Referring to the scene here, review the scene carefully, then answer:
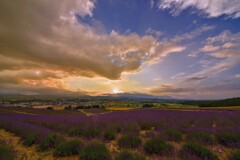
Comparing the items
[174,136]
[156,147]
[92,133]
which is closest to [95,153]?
[156,147]

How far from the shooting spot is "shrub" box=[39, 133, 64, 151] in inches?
243

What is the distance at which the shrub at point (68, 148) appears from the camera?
547 cm

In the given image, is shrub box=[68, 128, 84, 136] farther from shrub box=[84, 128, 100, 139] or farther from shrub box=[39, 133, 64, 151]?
shrub box=[39, 133, 64, 151]

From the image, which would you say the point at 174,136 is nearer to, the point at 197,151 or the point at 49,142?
the point at 197,151

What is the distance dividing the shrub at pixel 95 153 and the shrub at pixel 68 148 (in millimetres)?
651

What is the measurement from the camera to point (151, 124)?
11086 millimetres

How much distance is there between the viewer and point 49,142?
21.1 ft

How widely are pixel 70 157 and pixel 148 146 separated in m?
2.72

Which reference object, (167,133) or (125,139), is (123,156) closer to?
(125,139)

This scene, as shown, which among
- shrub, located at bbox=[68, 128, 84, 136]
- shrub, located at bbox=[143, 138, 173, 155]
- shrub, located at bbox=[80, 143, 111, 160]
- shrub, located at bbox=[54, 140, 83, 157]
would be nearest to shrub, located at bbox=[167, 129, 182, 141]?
shrub, located at bbox=[143, 138, 173, 155]

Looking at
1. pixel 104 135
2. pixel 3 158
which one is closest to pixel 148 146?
pixel 104 135

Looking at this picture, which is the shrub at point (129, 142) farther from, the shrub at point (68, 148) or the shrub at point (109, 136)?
the shrub at point (68, 148)

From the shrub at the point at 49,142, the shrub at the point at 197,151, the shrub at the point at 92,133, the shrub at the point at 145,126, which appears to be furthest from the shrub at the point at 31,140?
the shrub at the point at 145,126

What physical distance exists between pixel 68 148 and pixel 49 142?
1388 millimetres
